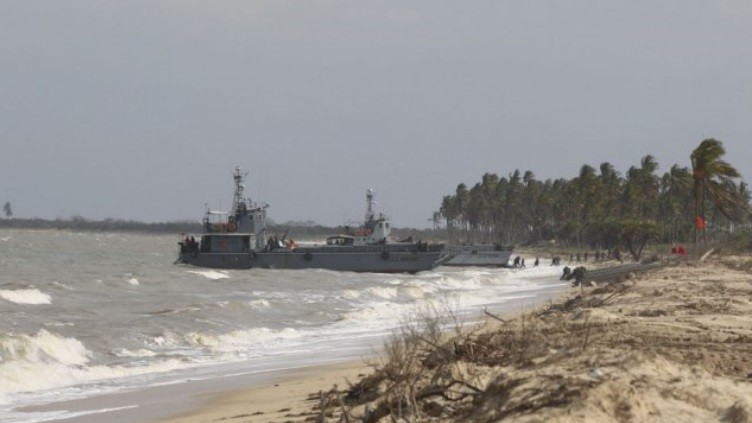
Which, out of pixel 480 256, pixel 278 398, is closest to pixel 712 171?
pixel 480 256

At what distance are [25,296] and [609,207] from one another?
8539cm

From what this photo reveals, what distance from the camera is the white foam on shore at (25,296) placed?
33812 mm

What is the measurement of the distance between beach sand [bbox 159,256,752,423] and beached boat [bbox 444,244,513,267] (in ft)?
234

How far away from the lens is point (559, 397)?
6.33m

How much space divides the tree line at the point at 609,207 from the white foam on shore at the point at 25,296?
31270 mm

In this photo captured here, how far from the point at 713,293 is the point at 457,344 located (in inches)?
456

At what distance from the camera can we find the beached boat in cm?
8512

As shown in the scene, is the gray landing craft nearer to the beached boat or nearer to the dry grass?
the beached boat

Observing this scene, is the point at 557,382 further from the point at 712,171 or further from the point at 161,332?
the point at 712,171

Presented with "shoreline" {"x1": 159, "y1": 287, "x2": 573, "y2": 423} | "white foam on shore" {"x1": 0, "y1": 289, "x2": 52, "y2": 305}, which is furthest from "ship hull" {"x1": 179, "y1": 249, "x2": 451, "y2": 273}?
"shoreline" {"x1": 159, "y1": 287, "x2": 573, "y2": 423}

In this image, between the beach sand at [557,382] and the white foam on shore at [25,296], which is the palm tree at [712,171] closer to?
the white foam on shore at [25,296]

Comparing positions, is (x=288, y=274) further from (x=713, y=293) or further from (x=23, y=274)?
(x=713, y=293)

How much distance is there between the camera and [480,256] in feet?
282

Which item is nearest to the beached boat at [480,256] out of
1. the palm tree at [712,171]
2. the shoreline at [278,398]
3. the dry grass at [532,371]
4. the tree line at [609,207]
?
the tree line at [609,207]
